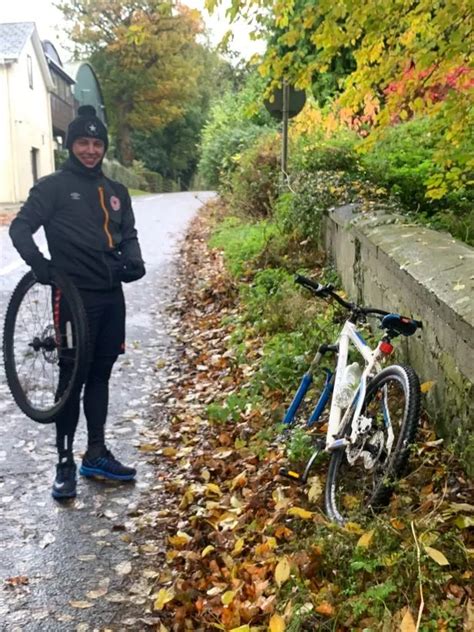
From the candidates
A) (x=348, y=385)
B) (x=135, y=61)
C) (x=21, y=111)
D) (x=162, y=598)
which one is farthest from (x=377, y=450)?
(x=135, y=61)

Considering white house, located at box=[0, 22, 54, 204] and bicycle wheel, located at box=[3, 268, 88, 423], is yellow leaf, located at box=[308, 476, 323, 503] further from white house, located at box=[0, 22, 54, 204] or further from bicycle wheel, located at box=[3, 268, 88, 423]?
white house, located at box=[0, 22, 54, 204]

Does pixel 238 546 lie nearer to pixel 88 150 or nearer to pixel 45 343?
pixel 45 343

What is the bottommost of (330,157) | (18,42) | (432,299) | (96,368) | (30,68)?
(96,368)

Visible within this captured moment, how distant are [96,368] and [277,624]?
2.16m

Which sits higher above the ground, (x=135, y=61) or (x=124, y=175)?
(x=135, y=61)

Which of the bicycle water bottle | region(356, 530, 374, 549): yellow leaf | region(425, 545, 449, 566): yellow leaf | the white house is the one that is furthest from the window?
region(425, 545, 449, 566): yellow leaf

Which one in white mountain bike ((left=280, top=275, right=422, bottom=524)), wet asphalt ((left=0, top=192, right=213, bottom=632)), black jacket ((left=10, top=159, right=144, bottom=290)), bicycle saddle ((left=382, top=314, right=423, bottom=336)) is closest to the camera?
white mountain bike ((left=280, top=275, right=422, bottom=524))

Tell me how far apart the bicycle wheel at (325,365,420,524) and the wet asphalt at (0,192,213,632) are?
1069 mm

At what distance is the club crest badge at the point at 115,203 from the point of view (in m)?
4.23

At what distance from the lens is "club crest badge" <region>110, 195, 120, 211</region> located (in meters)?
4.23

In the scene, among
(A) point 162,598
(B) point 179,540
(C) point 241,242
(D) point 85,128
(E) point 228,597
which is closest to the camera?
(E) point 228,597

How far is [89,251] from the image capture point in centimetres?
409

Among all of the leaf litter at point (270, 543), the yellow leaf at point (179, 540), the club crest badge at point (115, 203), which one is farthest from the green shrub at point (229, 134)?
the yellow leaf at point (179, 540)

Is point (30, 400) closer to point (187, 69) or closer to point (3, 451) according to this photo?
point (3, 451)
